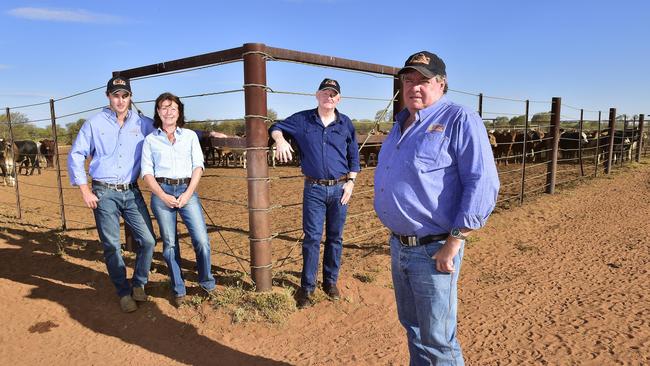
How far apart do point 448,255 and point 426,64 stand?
85 cm

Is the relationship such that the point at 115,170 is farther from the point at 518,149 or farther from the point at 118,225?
the point at 518,149

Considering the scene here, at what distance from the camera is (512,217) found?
6891 millimetres

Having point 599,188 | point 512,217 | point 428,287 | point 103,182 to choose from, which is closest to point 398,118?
point 428,287

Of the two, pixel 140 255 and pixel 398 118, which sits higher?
pixel 398 118

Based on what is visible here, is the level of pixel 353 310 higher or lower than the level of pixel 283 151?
lower

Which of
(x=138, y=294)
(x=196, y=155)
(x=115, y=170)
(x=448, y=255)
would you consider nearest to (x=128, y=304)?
(x=138, y=294)

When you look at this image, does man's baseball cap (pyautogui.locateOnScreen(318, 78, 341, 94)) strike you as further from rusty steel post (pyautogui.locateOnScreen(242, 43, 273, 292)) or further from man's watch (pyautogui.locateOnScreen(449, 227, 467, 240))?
man's watch (pyautogui.locateOnScreen(449, 227, 467, 240))

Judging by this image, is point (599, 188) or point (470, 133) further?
point (599, 188)

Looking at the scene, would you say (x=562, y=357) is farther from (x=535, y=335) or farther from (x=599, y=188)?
(x=599, y=188)

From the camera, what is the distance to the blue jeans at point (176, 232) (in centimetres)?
335

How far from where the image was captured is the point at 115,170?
11.2 feet

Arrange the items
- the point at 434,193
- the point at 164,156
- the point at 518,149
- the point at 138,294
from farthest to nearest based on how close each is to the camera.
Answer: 1. the point at 518,149
2. the point at 138,294
3. the point at 164,156
4. the point at 434,193

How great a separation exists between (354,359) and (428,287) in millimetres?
1295

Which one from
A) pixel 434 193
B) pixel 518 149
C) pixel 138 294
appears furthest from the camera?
pixel 518 149
